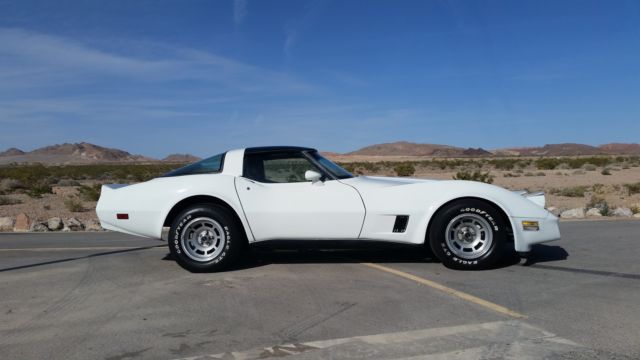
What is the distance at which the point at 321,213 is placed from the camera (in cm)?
629

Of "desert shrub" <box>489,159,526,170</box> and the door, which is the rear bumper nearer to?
the door

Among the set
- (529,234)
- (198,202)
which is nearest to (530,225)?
(529,234)

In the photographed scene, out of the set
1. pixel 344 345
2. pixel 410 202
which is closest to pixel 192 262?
pixel 410 202

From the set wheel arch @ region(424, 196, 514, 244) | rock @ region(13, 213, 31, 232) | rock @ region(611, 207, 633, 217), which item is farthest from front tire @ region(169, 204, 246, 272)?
rock @ region(611, 207, 633, 217)

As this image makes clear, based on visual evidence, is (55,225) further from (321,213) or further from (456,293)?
(456,293)

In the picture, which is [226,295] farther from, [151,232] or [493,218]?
[493,218]

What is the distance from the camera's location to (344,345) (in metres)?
3.88

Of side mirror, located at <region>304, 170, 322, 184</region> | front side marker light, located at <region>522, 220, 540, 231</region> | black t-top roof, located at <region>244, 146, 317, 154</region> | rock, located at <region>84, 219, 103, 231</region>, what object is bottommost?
rock, located at <region>84, 219, 103, 231</region>

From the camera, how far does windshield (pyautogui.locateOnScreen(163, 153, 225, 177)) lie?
6.66m

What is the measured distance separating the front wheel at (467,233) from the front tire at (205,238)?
220 cm

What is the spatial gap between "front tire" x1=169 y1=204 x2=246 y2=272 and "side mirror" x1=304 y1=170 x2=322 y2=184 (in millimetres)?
965

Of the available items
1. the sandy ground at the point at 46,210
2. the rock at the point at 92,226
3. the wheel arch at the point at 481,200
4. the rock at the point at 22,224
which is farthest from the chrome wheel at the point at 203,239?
the sandy ground at the point at 46,210

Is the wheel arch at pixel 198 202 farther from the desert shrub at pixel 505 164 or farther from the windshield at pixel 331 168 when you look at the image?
the desert shrub at pixel 505 164

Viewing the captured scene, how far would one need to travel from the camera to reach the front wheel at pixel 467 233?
6.18 metres
